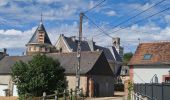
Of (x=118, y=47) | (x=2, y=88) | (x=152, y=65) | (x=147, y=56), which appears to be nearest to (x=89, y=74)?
(x=147, y=56)

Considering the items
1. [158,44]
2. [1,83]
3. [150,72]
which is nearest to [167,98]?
[150,72]

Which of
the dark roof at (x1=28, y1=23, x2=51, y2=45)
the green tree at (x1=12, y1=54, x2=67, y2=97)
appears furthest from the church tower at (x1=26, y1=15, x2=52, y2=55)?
the green tree at (x1=12, y1=54, x2=67, y2=97)

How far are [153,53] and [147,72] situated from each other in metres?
2.43

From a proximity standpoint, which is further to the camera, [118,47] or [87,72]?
[118,47]

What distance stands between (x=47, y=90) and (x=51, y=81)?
1.09m

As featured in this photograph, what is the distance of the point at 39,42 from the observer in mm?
75250

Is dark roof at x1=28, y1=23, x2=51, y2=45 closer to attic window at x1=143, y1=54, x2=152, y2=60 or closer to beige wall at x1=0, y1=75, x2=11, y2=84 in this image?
beige wall at x1=0, y1=75, x2=11, y2=84

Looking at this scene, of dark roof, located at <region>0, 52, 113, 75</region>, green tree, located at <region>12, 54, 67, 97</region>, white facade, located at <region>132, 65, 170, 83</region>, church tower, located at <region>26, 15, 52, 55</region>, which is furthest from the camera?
church tower, located at <region>26, 15, 52, 55</region>

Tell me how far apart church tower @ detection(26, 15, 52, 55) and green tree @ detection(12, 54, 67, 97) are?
33.1 meters

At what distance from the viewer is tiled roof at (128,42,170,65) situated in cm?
3525

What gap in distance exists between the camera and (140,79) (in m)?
35.7

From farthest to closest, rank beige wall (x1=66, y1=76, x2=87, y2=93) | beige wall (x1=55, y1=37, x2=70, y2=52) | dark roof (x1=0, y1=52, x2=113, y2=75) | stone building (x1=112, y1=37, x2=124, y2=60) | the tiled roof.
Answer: stone building (x1=112, y1=37, x2=124, y2=60) < beige wall (x1=55, y1=37, x2=70, y2=52) < dark roof (x1=0, y1=52, x2=113, y2=75) < beige wall (x1=66, y1=76, x2=87, y2=93) < the tiled roof

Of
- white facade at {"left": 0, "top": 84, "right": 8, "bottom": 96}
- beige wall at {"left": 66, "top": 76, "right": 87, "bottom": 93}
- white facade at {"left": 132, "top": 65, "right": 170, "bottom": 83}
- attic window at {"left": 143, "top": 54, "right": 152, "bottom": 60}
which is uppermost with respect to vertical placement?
attic window at {"left": 143, "top": 54, "right": 152, "bottom": 60}

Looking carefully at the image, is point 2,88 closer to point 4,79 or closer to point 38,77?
point 4,79
